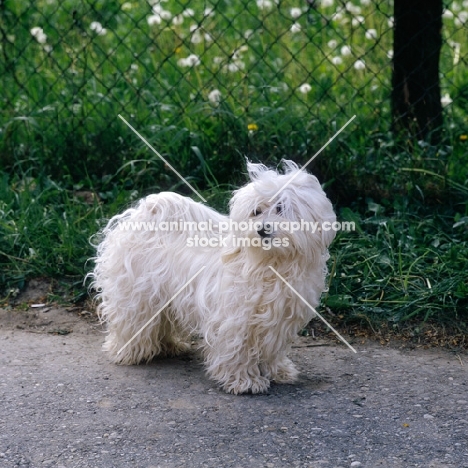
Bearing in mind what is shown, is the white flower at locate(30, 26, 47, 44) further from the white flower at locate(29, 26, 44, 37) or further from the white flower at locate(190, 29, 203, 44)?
the white flower at locate(190, 29, 203, 44)

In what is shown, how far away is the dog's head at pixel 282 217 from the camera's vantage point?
3.38 m

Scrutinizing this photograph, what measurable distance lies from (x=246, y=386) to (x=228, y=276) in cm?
48

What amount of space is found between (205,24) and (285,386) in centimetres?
395

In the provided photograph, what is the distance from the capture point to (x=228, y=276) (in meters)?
3.58

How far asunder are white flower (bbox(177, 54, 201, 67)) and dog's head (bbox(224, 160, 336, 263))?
93.7 inches

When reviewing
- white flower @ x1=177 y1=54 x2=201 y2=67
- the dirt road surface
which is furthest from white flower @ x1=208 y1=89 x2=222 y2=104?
the dirt road surface

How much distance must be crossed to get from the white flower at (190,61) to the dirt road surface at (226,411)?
2348mm

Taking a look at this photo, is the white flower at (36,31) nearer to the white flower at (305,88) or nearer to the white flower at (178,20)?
the white flower at (178,20)

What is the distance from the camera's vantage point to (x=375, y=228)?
4.93m

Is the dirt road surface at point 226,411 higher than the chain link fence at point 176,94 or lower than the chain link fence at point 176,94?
lower

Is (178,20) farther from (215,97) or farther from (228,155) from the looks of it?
(228,155)

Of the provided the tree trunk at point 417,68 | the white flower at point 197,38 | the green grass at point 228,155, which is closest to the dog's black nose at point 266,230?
the green grass at point 228,155

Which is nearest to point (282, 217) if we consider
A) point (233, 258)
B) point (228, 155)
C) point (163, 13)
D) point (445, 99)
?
point (233, 258)

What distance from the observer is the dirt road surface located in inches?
121
